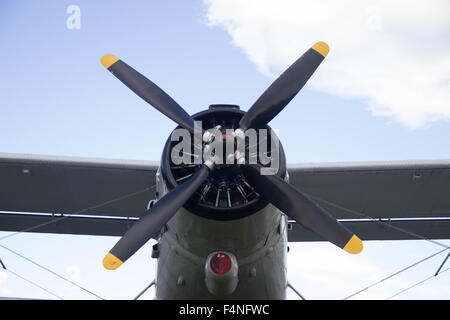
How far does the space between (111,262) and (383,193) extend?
6.05 meters

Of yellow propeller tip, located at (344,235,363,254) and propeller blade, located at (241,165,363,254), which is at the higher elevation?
propeller blade, located at (241,165,363,254)

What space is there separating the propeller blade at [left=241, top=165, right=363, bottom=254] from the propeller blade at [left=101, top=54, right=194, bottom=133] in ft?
4.06

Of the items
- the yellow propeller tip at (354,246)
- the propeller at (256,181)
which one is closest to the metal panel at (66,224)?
the propeller at (256,181)

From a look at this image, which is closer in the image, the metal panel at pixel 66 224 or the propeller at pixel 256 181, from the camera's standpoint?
the propeller at pixel 256 181

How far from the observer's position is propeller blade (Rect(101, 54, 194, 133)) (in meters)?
7.35

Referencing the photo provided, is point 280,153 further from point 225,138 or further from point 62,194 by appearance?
point 62,194

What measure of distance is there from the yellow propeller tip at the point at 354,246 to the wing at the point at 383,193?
8.89 ft

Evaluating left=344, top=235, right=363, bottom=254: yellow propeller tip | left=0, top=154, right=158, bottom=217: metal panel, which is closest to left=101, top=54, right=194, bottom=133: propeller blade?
left=0, top=154, right=158, bottom=217: metal panel

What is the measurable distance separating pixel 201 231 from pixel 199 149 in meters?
1.20

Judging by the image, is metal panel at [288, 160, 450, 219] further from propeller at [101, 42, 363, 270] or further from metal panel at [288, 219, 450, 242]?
propeller at [101, 42, 363, 270]

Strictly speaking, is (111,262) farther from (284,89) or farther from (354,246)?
(284,89)

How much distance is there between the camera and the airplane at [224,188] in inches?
266

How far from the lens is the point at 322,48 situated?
7734mm

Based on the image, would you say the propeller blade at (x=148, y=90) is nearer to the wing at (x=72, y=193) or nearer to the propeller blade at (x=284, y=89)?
the propeller blade at (x=284, y=89)
